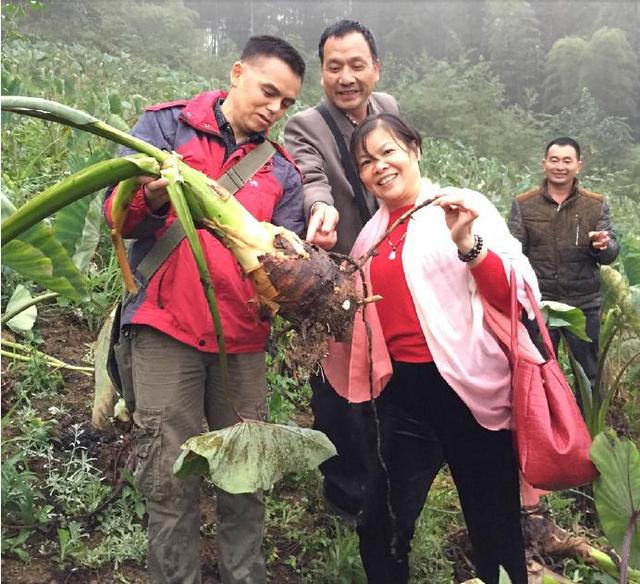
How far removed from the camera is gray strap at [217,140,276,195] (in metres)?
1.76

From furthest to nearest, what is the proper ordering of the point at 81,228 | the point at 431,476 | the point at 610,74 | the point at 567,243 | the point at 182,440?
the point at 610,74, the point at 567,243, the point at 81,228, the point at 431,476, the point at 182,440

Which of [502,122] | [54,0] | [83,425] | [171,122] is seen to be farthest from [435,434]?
[502,122]

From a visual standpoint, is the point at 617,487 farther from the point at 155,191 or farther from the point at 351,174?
the point at 155,191

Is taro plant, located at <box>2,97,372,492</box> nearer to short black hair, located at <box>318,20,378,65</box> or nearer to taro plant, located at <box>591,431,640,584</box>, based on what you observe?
taro plant, located at <box>591,431,640,584</box>

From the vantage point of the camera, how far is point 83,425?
104 inches

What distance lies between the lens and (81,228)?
208cm

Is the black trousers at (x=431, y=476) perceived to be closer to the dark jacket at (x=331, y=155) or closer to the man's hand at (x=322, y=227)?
the man's hand at (x=322, y=227)

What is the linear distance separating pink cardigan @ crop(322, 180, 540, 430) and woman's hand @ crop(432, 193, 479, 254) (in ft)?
0.27

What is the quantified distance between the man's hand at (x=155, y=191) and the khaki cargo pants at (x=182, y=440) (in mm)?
343

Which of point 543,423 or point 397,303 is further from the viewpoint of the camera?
point 397,303

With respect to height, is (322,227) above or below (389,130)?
below

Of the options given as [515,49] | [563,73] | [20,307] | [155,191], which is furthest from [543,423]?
[515,49]

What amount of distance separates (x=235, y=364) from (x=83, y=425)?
42.8 inches

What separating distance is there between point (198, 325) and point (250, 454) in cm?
39
